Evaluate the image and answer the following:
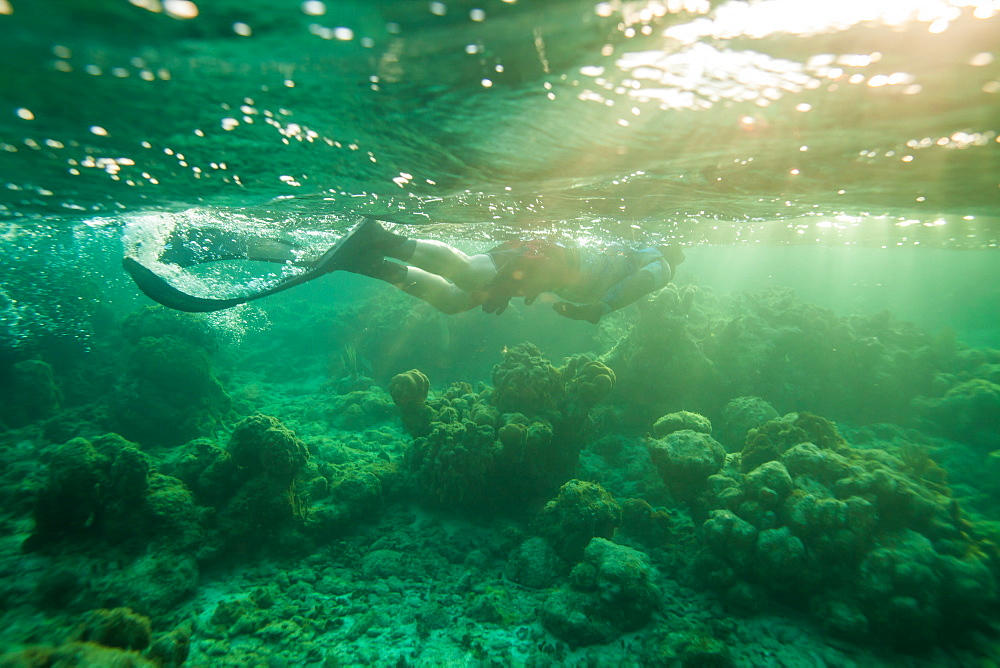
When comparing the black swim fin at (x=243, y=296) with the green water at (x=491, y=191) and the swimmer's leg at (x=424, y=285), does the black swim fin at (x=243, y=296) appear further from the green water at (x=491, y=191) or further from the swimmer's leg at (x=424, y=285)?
the green water at (x=491, y=191)

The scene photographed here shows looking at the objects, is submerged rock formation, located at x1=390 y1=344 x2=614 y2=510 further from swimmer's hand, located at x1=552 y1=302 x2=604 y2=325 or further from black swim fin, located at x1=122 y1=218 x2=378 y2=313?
black swim fin, located at x1=122 y1=218 x2=378 y2=313

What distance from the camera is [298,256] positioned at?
8492mm

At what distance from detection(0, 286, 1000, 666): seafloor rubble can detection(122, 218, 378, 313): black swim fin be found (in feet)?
7.17

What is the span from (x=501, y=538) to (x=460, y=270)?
493 centimetres

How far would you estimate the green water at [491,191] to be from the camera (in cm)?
353

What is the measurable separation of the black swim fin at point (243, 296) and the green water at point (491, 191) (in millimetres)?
1594

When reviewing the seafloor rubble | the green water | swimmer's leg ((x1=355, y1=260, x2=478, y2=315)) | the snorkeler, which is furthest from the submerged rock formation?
swimmer's leg ((x1=355, y1=260, x2=478, y2=315))

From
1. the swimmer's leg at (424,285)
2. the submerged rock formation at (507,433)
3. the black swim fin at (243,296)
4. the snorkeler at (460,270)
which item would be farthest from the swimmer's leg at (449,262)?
the submerged rock formation at (507,433)

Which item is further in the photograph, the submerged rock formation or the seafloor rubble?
the submerged rock formation

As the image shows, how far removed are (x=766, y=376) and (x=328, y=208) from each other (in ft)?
48.7

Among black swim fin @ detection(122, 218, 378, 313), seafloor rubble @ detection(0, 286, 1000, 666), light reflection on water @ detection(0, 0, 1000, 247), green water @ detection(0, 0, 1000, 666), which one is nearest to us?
light reflection on water @ detection(0, 0, 1000, 247)

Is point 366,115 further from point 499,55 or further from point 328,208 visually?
point 328,208

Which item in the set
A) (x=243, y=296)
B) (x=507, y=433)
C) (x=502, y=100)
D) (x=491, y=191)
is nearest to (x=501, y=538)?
(x=507, y=433)

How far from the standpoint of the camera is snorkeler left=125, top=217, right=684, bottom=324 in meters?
6.14
